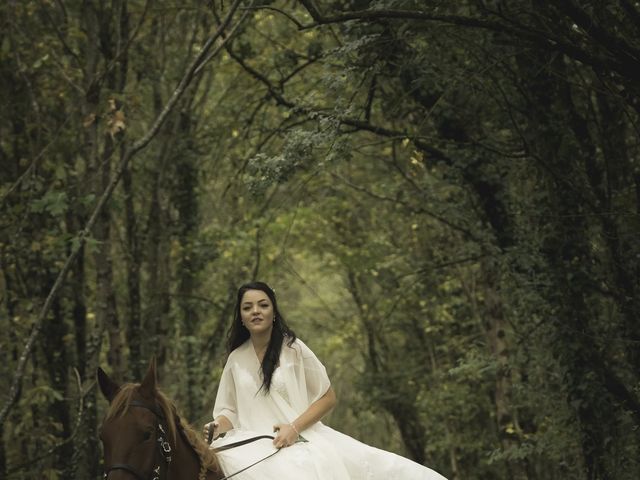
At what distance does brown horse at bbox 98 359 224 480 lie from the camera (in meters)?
3.85

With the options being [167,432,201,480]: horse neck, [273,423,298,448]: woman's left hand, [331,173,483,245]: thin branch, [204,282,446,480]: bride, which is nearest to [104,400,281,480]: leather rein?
[167,432,201,480]: horse neck

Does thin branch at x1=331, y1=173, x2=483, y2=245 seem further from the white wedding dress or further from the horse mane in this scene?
the horse mane

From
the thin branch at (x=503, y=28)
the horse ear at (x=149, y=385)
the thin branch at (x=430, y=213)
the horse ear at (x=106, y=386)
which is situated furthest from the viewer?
the thin branch at (x=430, y=213)

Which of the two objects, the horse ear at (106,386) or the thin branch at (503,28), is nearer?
the horse ear at (106,386)

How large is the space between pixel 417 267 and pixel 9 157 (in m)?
7.90

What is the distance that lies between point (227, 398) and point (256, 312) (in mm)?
603

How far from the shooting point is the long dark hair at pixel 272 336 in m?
4.93

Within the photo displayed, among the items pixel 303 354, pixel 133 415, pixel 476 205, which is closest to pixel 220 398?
pixel 303 354

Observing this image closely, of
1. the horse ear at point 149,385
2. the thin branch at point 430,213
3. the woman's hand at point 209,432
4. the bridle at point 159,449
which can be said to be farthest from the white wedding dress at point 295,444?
the thin branch at point 430,213

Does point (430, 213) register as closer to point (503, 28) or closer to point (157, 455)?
point (503, 28)

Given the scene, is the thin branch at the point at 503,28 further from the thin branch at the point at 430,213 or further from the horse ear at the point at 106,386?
the thin branch at the point at 430,213

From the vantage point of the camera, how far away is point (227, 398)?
16.8 ft

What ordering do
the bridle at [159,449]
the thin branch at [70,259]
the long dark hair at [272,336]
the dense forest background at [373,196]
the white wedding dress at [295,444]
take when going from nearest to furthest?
the bridle at [159,449] < the white wedding dress at [295,444] < the long dark hair at [272,336] < the thin branch at [70,259] < the dense forest background at [373,196]

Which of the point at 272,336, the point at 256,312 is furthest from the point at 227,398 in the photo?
the point at 256,312
